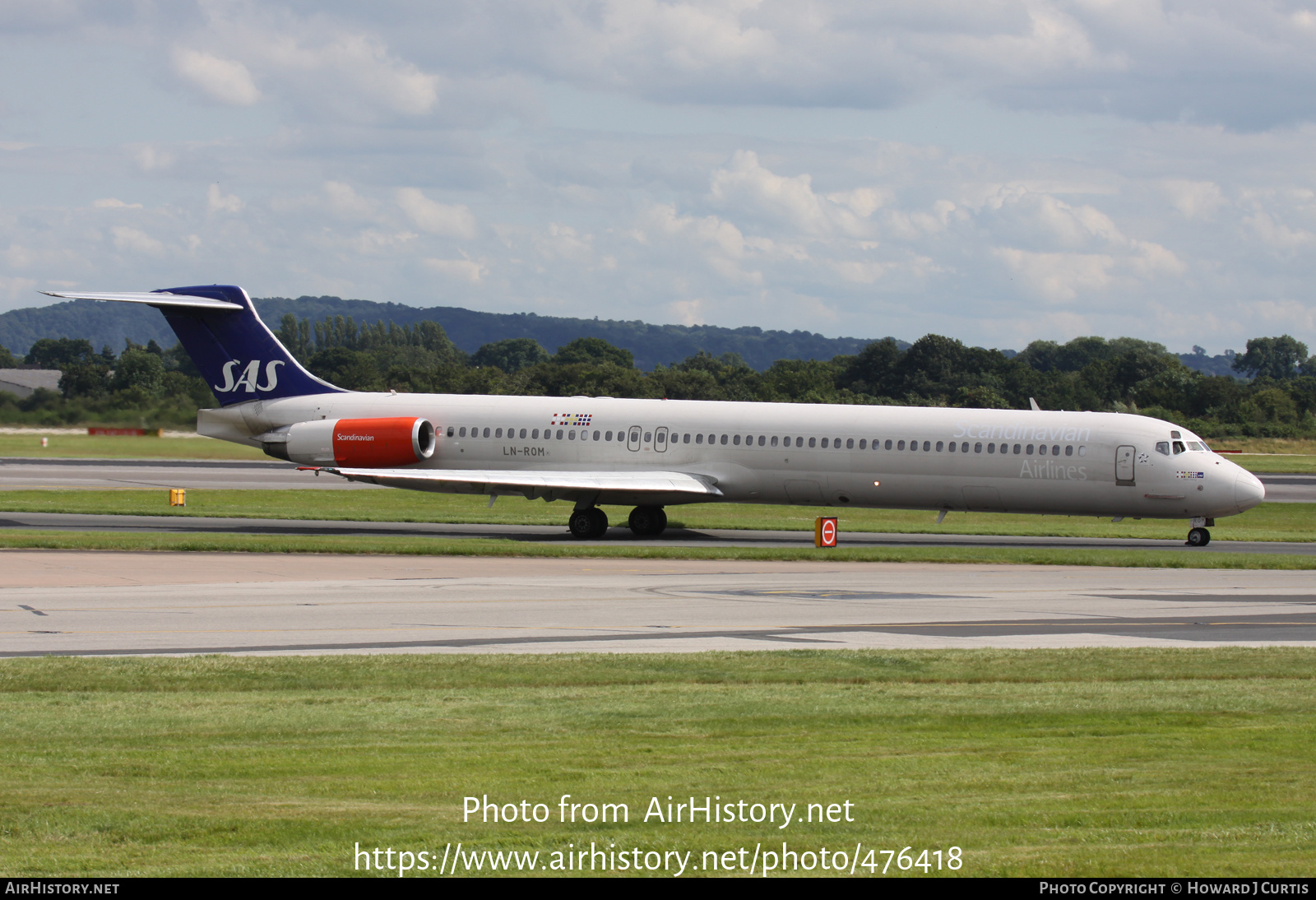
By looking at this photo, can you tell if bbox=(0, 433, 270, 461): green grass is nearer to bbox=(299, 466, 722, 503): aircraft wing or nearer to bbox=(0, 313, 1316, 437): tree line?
bbox=(0, 313, 1316, 437): tree line

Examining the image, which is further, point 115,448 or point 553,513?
point 115,448

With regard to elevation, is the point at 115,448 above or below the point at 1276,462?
below

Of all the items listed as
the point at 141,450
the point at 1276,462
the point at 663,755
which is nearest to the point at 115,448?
the point at 141,450

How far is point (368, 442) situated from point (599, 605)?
689 inches

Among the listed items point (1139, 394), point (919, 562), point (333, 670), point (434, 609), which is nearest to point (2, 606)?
point (434, 609)

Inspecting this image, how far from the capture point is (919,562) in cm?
2941

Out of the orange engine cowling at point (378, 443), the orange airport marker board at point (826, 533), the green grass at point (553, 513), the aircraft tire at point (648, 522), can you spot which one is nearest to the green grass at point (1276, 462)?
the green grass at point (553, 513)

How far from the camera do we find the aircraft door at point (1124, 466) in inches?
1316

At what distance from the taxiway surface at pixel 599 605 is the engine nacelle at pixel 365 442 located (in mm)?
8520

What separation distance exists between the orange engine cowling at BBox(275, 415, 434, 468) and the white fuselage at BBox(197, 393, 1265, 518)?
58cm

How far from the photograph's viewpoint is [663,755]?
1057cm

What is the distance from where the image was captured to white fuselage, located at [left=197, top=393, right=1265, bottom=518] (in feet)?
110

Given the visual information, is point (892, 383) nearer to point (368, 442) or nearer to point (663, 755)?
point (368, 442)
